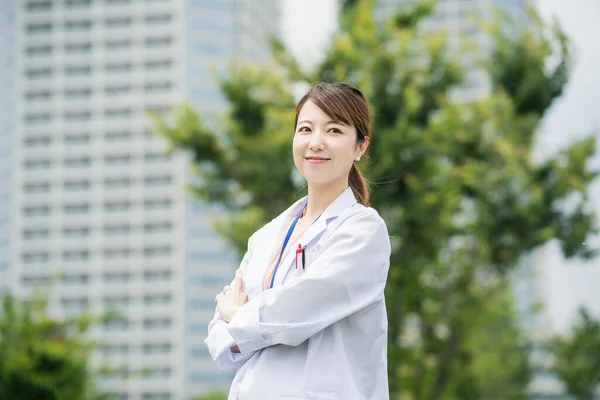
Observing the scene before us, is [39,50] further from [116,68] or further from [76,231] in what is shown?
[76,231]

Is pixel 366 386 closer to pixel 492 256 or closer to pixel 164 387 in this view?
pixel 492 256

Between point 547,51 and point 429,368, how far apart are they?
15.6 ft

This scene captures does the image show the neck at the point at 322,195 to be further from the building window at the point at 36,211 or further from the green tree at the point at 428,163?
the building window at the point at 36,211

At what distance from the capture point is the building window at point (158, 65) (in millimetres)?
70500

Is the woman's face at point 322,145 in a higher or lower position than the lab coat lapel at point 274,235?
higher

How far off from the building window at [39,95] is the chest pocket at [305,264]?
2877 inches

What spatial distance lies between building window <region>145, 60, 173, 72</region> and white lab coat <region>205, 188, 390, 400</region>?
232ft

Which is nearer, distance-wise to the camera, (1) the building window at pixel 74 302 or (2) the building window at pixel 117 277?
(2) the building window at pixel 117 277

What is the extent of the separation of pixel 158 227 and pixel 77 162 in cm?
989

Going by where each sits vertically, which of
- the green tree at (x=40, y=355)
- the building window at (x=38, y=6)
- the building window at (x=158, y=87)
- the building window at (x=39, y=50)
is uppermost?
the building window at (x=38, y=6)

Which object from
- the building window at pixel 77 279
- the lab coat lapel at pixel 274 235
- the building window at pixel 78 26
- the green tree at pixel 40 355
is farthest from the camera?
the building window at pixel 78 26

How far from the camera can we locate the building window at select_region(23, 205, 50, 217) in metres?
69.1

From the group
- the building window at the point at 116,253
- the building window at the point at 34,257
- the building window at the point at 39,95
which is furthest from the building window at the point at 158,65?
the building window at the point at 34,257

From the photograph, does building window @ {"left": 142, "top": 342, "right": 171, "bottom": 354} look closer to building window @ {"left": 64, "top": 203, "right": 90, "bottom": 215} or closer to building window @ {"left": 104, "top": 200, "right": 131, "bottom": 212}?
building window @ {"left": 104, "top": 200, "right": 131, "bottom": 212}
